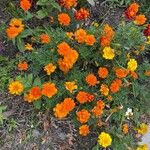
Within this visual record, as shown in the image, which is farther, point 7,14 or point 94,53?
Result: point 7,14

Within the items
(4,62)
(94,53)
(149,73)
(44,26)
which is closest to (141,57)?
(149,73)

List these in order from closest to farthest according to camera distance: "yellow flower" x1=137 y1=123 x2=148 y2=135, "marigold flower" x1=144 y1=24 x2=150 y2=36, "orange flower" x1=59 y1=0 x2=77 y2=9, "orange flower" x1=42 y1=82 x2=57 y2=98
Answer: "orange flower" x1=42 y1=82 x2=57 y2=98
"yellow flower" x1=137 y1=123 x2=148 y2=135
"orange flower" x1=59 y1=0 x2=77 y2=9
"marigold flower" x1=144 y1=24 x2=150 y2=36

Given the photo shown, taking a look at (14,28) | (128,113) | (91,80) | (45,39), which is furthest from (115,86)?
(14,28)

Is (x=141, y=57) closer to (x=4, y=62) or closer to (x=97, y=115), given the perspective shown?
(x=97, y=115)

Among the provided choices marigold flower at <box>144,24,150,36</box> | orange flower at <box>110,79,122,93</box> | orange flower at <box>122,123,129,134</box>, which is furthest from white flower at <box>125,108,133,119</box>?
marigold flower at <box>144,24,150,36</box>

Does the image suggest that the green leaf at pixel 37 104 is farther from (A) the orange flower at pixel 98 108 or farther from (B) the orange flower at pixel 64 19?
(B) the orange flower at pixel 64 19

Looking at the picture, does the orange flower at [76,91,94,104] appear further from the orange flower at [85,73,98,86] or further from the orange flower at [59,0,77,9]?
the orange flower at [59,0,77,9]

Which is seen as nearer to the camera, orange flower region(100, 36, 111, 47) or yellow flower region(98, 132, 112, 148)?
yellow flower region(98, 132, 112, 148)

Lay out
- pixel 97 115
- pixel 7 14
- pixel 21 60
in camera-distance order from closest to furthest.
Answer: pixel 97 115 < pixel 21 60 < pixel 7 14
